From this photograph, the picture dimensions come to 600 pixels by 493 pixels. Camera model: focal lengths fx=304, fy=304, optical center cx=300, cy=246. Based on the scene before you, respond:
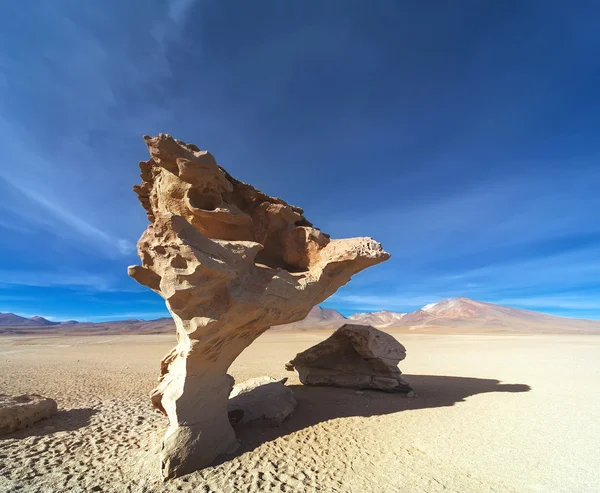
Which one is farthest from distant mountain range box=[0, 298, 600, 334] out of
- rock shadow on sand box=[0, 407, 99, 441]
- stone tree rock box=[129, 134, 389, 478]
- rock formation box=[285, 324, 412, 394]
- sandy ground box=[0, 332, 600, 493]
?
rock shadow on sand box=[0, 407, 99, 441]

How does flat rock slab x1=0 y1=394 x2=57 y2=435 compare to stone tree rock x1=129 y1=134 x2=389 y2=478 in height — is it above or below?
below

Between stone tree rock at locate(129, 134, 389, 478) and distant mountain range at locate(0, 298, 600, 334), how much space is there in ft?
285

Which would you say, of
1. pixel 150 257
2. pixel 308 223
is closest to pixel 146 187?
pixel 150 257

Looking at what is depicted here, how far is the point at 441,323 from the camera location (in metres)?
111

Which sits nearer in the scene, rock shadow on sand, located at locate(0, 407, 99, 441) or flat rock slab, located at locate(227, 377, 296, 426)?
rock shadow on sand, located at locate(0, 407, 99, 441)

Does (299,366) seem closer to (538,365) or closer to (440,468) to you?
(440,468)

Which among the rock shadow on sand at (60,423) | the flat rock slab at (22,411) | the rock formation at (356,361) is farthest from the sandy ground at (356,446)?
the rock formation at (356,361)

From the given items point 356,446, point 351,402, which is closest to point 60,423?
point 356,446

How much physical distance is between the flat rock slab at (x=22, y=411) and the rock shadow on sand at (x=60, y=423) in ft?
0.44

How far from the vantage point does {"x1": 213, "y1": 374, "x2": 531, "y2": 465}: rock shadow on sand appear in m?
7.52

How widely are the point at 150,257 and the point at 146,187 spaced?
12.3 ft

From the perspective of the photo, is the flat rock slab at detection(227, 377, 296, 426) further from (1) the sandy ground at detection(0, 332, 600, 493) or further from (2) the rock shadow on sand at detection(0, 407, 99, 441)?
(2) the rock shadow on sand at detection(0, 407, 99, 441)

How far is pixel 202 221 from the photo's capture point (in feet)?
25.5

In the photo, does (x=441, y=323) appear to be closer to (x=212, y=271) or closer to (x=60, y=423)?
(x=60, y=423)
